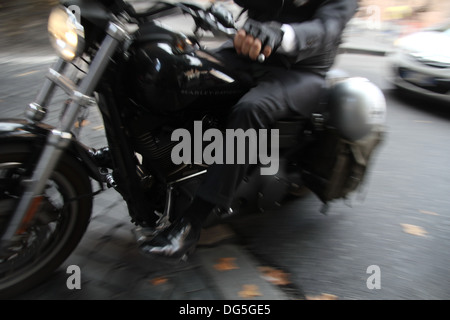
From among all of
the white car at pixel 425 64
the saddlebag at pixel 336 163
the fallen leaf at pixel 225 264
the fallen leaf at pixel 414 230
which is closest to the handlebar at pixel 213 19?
the saddlebag at pixel 336 163

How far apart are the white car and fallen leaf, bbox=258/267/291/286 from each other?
4109 millimetres

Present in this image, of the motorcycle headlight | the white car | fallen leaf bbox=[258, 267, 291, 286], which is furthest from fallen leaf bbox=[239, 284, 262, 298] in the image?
the white car

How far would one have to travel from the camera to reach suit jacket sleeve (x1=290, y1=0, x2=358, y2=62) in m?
2.13

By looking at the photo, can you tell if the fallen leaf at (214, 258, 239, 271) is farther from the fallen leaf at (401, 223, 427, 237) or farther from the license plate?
the license plate

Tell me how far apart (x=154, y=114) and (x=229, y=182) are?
0.55 m

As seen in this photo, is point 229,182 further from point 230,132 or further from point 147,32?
point 147,32

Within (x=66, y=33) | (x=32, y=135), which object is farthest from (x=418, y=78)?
(x=32, y=135)

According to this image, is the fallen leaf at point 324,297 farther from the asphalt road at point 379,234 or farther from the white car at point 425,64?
the white car at point 425,64

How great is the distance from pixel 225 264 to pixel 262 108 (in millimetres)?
1016

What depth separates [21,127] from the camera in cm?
197

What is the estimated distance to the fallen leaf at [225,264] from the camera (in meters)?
2.47
